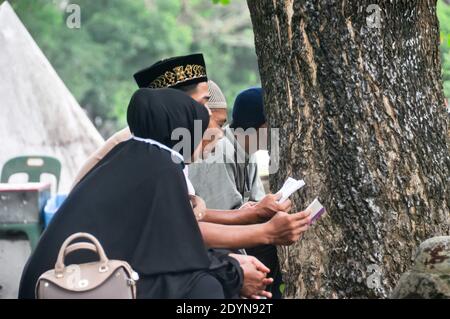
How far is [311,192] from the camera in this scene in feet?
19.7

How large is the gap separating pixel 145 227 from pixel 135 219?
0.06 m

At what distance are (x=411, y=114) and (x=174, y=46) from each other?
35.5 m

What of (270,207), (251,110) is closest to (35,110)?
(251,110)

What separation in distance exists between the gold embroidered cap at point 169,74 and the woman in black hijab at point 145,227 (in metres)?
1.59

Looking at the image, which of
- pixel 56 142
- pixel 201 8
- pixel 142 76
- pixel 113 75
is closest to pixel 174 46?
pixel 113 75

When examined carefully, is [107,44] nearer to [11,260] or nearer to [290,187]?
[11,260]

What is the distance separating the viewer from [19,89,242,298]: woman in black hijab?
4.90 m

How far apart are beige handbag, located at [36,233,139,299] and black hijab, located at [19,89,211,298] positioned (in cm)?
18

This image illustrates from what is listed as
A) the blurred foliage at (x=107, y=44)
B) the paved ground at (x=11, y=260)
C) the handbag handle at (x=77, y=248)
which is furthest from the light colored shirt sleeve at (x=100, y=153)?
the blurred foliage at (x=107, y=44)

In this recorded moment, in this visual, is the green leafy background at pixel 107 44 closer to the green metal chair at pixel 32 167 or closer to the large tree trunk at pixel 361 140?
the green metal chair at pixel 32 167

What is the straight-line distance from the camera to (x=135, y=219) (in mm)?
4934

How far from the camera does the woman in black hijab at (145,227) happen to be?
4.90 m

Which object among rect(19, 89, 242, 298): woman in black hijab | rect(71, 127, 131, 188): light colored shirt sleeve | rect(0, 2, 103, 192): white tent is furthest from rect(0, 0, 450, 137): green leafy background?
rect(19, 89, 242, 298): woman in black hijab
